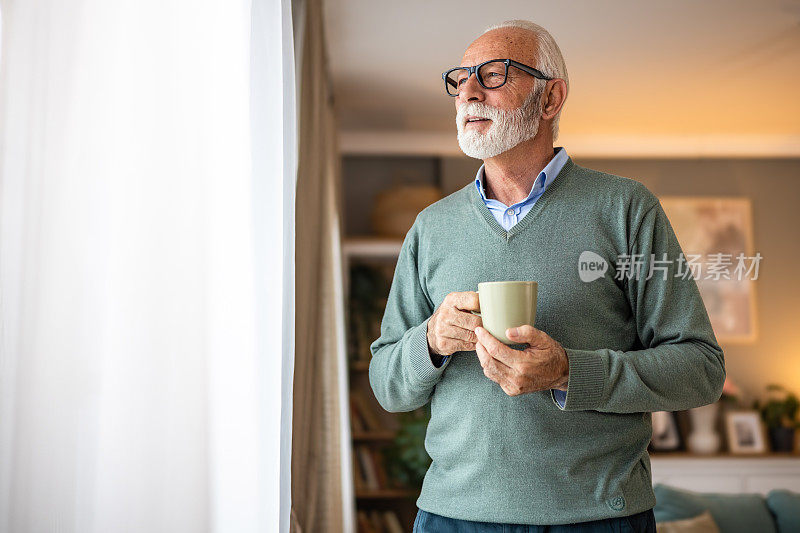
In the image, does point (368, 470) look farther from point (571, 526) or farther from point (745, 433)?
point (571, 526)

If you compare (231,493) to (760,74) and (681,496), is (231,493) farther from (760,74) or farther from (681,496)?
(760,74)

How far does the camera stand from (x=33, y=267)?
2.32ft

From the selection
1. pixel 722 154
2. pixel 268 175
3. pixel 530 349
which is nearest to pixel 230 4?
pixel 268 175

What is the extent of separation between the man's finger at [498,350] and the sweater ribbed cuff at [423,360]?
0.16 metres

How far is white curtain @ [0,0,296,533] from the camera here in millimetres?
701

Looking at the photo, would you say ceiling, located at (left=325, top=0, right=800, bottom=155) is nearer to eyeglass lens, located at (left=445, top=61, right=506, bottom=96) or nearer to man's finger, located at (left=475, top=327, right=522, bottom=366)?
eyeglass lens, located at (left=445, top=61, right=506, bottom=96)

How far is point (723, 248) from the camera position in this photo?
15.5 feet

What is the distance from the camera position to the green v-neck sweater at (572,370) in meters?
1.06

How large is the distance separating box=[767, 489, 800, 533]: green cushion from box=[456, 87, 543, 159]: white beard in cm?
252

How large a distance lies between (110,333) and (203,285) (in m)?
0.20

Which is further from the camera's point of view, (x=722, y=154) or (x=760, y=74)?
(x=722, y=154)

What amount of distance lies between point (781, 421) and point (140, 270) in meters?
4.59

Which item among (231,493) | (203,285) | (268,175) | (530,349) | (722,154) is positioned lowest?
(231,493)

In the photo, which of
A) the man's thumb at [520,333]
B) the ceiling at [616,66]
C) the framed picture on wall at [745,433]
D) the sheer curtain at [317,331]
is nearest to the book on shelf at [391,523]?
the sheer curtain at [317,331]
